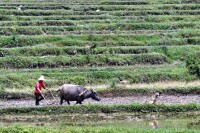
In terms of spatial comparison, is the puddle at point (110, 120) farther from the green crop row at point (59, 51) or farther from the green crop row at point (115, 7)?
the green crop row at point (115, 7)

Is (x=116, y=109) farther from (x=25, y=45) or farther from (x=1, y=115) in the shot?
(x=25, y=45)

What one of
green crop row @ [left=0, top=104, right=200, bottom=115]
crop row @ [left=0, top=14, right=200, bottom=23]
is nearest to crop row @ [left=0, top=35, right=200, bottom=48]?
crop row @ [left=0, top=14, right=200, bottom=23]

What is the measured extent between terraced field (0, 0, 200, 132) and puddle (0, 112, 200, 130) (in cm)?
440

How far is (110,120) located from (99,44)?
1250 cm

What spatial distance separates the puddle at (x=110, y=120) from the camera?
59.2 feet

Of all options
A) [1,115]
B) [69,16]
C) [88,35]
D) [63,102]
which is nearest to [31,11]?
[69,16]

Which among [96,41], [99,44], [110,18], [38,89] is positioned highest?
[110,18]

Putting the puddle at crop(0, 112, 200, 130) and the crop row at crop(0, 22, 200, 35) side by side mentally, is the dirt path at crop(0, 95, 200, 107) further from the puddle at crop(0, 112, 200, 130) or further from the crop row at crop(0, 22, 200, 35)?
the crop row at crop(0, 22, 200, 35)

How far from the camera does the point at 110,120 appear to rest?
62.2 ft

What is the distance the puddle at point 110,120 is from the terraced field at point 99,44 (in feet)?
14.4

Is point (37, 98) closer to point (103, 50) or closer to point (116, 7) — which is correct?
point (103, 50)

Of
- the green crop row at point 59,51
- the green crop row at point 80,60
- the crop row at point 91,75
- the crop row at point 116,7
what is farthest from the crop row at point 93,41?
the crop row at point 116,7

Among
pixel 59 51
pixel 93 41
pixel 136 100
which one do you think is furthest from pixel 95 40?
pixel 136 100

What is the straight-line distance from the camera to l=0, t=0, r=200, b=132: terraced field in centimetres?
2570
